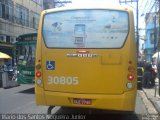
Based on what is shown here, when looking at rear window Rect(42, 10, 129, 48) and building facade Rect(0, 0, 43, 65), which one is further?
building facade Rect(0, 0, 43, 65)

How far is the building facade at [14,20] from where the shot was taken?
39.9 meters

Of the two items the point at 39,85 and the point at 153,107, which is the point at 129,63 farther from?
the point at 153,107

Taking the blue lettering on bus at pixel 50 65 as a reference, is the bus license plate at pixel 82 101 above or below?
below

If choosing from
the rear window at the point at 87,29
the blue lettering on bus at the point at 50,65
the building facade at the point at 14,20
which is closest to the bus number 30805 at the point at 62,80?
the blue lettering on bus at the point at 50,65

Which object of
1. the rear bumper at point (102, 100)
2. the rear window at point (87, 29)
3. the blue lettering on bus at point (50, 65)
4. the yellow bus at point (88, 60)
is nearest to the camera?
the rear bumper at point (102, 100)

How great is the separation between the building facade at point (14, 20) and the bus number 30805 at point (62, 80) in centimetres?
2701

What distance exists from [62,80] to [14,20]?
33598mm

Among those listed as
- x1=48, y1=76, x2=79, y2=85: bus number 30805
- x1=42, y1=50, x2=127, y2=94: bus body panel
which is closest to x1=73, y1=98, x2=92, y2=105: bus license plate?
x1=42, y1=50, x2=127, y2=94: bus body panel

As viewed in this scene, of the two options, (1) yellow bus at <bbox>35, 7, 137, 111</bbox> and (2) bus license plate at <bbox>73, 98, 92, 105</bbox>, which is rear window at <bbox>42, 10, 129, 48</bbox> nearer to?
(1) yellow bus at <bbox>35, 7, 137, 111</bbox>

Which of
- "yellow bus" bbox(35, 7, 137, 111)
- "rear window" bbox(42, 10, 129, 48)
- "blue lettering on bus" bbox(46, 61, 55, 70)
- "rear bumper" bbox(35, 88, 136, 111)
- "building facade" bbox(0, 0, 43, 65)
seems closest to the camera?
"rear bumper" bbox(35, 88, 136, 111)

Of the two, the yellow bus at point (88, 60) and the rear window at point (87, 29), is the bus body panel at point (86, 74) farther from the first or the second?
the rear window at point (87, 29)

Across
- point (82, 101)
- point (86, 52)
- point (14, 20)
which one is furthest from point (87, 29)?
point (14, 20)

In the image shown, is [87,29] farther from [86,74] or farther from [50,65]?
[50,65]

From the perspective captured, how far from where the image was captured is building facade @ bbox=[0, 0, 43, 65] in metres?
39.9
